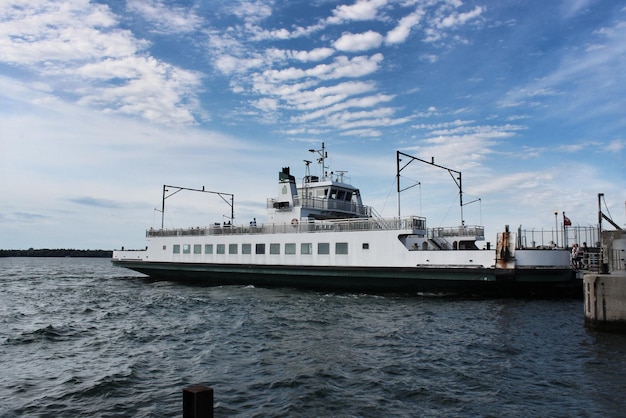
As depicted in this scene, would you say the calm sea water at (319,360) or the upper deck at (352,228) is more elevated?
the upper deck at (352,228)

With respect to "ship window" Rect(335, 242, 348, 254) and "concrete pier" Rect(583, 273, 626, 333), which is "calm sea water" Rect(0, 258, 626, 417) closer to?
"concrete pier" Rect(583, 273, 626, 333)

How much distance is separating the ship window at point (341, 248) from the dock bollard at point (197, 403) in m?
20.5

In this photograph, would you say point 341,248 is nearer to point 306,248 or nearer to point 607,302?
point 306,248

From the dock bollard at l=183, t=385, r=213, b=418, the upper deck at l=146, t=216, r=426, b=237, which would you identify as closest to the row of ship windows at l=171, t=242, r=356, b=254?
the upper deck at l=146, t=216, r=426, b=237

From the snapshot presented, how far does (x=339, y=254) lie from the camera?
1021 inches

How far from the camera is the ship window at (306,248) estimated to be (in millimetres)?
27141

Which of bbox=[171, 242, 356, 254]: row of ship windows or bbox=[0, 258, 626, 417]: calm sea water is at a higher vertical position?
bbox=[171, 242, 356, 254]: row of ship windows

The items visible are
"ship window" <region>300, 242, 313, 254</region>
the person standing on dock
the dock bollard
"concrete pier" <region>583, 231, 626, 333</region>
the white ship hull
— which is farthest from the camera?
"ship window" <region>300, 242, 313, 254</region>

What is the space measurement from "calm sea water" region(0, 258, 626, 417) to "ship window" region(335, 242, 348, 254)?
517 cm

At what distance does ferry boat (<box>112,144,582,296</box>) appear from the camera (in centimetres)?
2150

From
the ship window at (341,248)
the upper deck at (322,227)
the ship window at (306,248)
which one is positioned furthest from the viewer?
the ship window at (306,248)

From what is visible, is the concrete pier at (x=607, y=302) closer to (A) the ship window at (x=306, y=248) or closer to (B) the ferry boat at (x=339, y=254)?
(B) the ferry boat at (x=339, y=254)

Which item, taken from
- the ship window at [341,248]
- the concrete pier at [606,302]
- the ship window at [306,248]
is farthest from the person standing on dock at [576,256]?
the ship window at [306,248]

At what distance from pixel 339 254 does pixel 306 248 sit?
7.78ft
